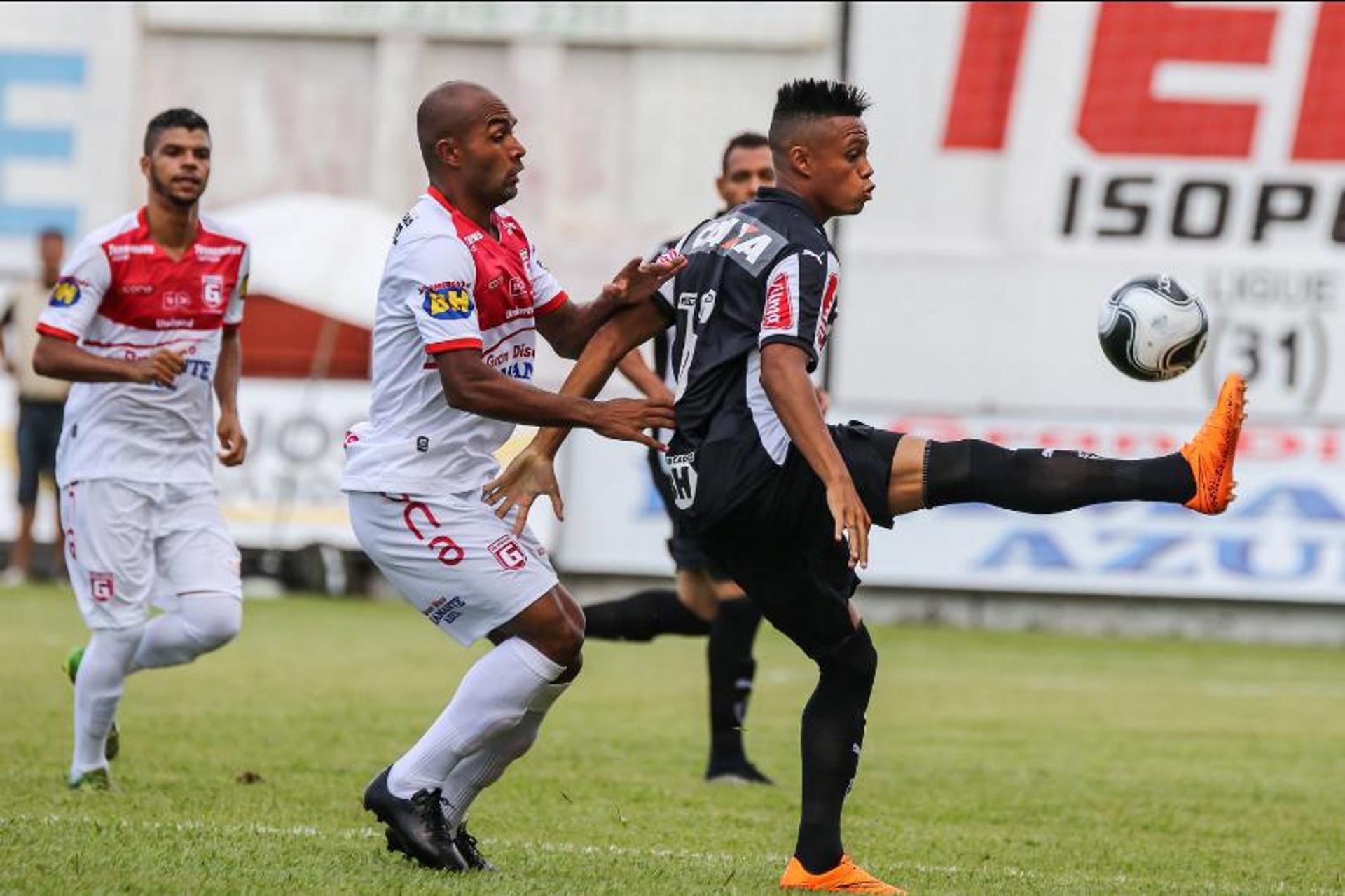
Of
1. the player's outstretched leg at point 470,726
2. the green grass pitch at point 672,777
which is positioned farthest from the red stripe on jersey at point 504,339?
the green grass pitch at point 672,777

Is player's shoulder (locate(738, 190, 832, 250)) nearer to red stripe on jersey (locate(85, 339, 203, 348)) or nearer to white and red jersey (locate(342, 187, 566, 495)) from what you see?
white and red jersey (locate(342, 187, 566, 495))

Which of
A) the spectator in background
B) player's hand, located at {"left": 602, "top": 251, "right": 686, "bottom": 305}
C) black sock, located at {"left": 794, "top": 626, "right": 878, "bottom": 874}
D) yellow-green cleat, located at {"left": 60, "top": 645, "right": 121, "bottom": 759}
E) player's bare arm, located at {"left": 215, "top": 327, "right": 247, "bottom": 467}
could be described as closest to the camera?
black sock, located at {"left": 794, "top": 626, "right": 878, "bottom": 874}

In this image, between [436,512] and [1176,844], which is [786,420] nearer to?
[436,512]

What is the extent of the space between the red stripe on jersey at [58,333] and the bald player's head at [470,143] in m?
2.32

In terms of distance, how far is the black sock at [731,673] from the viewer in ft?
30.4

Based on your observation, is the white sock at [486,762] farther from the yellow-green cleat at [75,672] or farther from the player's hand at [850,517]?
the yellow-green cleat at [75,672]

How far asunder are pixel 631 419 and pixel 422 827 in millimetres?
1214

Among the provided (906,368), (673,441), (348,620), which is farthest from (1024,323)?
(673,441)

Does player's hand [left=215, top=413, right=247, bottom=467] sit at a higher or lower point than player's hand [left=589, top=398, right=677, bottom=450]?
lower

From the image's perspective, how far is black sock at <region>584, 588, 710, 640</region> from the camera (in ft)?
32.0

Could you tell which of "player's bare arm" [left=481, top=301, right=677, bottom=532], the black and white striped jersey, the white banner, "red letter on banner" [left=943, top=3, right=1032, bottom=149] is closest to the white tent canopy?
the white banner

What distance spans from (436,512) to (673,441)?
2.15ft

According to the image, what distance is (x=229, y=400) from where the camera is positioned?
353 inches

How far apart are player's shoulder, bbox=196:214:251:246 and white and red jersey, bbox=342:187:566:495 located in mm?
2295
